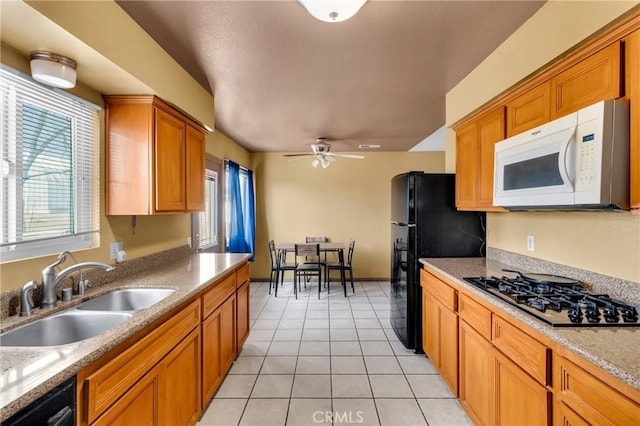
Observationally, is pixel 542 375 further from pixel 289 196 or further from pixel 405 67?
pixel 289 196

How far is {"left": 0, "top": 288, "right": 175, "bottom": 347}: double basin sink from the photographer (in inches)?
47.2

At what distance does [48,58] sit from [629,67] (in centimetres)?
261

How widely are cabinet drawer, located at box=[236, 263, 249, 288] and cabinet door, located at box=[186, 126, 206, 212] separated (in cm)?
67

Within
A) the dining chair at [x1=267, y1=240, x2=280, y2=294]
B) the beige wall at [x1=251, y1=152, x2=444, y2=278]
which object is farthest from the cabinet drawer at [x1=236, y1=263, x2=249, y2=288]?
the beige wall at [x1=251, y1=152, x2=444, y2=278]

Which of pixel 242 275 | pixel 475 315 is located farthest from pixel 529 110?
pixel 242 275

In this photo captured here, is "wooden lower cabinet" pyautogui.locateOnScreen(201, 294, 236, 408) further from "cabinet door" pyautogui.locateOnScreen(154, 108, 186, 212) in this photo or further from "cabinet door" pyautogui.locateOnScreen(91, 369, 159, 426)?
"cabinet door" pyautogui.locateOnScreen(154, 108, 186, 212)

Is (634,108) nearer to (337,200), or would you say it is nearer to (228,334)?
(228,334)

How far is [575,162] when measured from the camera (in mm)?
1331

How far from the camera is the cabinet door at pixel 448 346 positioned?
192 centimetres

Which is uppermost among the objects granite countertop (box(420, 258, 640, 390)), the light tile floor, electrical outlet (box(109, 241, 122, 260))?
electrical outlet (box(109, 241, 122, 260))

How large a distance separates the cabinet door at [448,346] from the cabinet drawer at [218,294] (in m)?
1.65

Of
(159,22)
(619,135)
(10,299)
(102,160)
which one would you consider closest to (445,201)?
(619,135)

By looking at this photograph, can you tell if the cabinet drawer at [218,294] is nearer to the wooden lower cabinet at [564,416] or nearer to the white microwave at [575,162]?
the wooden lower cabinet at [564,416]

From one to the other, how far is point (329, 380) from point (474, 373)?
3.61 feet
